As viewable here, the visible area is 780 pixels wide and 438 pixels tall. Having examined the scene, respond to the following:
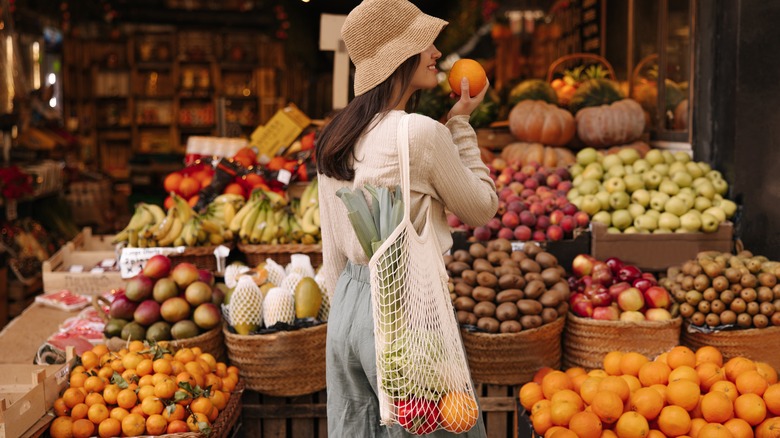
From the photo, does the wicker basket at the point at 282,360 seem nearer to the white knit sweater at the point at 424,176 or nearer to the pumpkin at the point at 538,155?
the white knit sweater at the point at 424,176

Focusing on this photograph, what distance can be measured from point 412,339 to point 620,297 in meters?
1.97

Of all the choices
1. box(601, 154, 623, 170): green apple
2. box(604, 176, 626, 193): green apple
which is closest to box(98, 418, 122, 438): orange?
box(604, 176, 626, 193): green apple

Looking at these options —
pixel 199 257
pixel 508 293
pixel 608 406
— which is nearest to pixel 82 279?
pixel 199 257

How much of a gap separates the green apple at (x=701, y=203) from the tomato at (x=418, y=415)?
111 inches

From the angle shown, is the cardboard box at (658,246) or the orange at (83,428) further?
the cardboard box at (658,246)

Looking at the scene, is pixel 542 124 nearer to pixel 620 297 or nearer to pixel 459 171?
pixel 620 297

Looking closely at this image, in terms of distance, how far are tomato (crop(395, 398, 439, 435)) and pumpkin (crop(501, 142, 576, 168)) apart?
333 centimetres

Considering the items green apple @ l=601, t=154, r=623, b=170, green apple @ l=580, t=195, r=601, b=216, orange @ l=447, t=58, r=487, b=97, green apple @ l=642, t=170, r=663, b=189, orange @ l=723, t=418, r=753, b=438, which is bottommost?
orange @ l=723, t=418, r=753, b=438

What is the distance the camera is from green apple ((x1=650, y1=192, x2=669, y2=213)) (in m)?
4.44

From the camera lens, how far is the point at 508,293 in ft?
11.6

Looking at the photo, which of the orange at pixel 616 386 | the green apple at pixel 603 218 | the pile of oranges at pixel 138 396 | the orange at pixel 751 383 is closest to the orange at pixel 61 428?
the pile of oranges at pixel 138 396

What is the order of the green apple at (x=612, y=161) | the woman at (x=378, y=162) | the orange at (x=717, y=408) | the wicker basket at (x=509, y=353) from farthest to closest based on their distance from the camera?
the green apple at (x=612, y=161) → the wicker basket at (x=509, y=353) → the orange at (x=717, y=408) → the woman at (x=378, y=162)

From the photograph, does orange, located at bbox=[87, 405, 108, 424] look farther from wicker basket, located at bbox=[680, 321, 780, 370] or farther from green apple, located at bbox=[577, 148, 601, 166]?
green apple, located at bbox=[577, 148, 601, 166]

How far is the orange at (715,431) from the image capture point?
2.49 m
